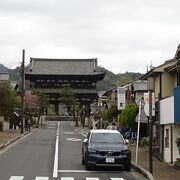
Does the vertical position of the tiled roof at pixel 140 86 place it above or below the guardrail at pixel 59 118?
above

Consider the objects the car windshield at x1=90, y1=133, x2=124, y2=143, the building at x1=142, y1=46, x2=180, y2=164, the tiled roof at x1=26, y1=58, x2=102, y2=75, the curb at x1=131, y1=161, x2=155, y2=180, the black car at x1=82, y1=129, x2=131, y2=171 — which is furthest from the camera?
the tiled roof at x1=26, y1=58, x2=102, y2=75

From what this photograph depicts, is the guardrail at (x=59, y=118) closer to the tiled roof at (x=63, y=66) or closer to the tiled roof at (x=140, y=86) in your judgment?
the tiled roof at (x=63, y=66)

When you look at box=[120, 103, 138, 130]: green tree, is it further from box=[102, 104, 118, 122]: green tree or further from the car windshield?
box=[102, 104, 118, 122]: green tree

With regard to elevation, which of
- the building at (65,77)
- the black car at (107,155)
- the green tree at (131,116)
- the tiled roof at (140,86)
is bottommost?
the black car at (107,155)

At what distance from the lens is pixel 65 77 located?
109438mm

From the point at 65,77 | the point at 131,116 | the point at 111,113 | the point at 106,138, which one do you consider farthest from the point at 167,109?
the point at 65,77

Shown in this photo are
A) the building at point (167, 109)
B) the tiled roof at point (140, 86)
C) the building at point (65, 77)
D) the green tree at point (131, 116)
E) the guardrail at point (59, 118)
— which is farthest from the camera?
the guardrail at point (59, 118)

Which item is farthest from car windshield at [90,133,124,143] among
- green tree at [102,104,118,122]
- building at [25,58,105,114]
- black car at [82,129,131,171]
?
building at [25,58,105,114]

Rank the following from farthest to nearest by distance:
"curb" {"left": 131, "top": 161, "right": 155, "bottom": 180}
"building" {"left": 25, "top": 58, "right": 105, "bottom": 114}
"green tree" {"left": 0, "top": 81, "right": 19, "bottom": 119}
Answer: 1. "building" {"left": 25, "top": 58, "right": 105, "bottom": 114}
2. "green tree" {"left": 0, "top": 81, "right": 19, "bottom": 119}
3. "curb" {"left": 131, "top": 161, "right": 155, "bottom": 180}

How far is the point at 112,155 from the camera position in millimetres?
20812

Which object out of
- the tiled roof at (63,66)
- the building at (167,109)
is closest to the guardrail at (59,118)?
the tiled roof at (63,66)

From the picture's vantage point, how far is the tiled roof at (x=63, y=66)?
10807 cm

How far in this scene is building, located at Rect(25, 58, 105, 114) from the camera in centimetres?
10750

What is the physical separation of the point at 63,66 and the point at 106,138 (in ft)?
295
